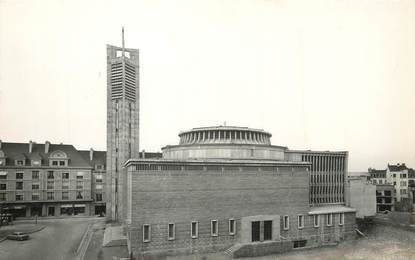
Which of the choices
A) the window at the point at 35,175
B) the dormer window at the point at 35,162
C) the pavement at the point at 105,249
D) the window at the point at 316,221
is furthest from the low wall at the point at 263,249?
the dormer window at the point at 35,162

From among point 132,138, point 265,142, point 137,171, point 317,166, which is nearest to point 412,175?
point 317,166

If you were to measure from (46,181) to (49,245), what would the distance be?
83.1 feet

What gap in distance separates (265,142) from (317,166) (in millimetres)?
8186

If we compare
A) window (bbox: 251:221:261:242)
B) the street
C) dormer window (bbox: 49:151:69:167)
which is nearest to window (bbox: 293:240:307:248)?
window (bbox: 251:221:261:242)

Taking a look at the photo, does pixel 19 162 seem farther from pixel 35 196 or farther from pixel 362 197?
pixel 362 197

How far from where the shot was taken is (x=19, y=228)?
162 feet

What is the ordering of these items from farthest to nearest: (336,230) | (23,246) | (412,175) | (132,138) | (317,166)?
(412,175) → (132,138) → (317,166) → (336,230) → (23,246)

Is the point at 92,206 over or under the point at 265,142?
under

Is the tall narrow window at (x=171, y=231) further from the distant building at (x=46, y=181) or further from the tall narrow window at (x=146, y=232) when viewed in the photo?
the distant building at (x=46, y=181)

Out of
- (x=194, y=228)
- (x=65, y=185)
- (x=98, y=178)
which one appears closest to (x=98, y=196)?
(x=98, y=178)

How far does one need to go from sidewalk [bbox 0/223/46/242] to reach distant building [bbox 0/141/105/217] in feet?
22.0

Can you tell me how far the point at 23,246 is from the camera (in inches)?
1510

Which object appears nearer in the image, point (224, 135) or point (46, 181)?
point (224, 135)

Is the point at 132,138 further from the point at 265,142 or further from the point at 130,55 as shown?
the point at 265,142
